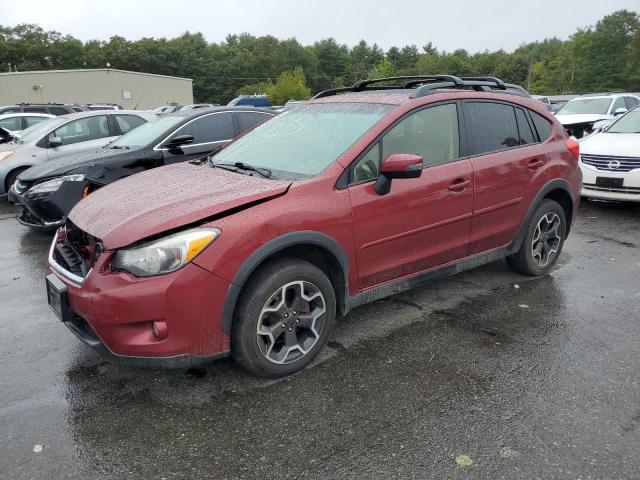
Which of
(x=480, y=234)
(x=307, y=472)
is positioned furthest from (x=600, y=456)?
(x=480, y=234)

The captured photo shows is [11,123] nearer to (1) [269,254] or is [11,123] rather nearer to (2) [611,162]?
(1) [269,254]

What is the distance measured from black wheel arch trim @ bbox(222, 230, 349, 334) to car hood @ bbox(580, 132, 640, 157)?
19.1 feet

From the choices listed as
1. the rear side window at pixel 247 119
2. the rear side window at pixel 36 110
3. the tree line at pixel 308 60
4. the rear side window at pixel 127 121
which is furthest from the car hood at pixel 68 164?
the tree line at pixel 308 60

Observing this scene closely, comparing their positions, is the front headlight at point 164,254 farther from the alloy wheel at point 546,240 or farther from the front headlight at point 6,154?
the front headlight at point 6,154

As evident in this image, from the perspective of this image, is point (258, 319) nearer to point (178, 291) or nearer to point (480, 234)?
point (178, 291)

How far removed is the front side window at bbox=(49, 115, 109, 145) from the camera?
29.5ft

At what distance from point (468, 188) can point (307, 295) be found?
1.63m

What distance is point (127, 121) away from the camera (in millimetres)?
9461

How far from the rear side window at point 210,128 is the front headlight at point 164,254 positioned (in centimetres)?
448

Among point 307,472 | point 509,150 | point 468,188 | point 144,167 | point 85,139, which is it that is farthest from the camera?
point 85,139

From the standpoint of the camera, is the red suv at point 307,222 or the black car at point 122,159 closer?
the red suv at point 307,222

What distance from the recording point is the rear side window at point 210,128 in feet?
23.4

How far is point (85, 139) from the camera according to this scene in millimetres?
9062

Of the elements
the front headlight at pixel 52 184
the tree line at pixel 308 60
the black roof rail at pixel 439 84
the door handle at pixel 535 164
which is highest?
the tree line at pixel 308 60
